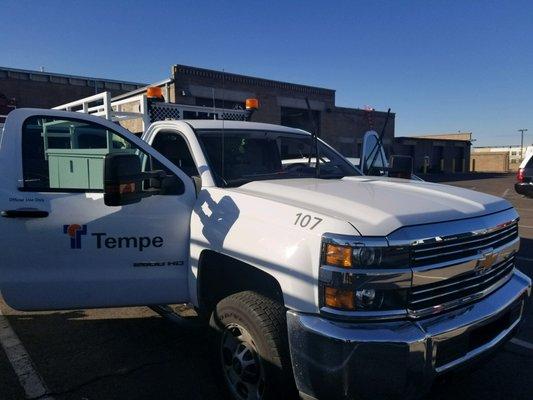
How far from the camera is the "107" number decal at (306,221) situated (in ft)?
7.38

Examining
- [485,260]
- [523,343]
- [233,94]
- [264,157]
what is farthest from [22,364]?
[233,94]

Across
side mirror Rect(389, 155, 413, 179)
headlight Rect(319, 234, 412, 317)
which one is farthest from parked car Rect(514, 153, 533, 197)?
headlight Rect(319, 234, 412, 317)

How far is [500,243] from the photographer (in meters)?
2.71

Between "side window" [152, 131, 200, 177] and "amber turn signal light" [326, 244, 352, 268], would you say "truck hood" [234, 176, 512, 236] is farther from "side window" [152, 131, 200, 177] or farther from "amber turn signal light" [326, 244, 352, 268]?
"side window" [152, 131, 200, 177]

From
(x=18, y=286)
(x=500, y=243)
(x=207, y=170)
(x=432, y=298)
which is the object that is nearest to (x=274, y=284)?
(x=432, y=298)

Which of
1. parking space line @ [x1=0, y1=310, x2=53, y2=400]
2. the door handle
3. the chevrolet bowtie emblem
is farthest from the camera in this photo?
parking space line @ [x1=0, y1=310, x2=53, y2=400]

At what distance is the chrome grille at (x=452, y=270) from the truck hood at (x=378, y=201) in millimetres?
135

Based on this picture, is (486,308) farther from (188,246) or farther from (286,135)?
(286,135)

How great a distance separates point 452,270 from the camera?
2.32m

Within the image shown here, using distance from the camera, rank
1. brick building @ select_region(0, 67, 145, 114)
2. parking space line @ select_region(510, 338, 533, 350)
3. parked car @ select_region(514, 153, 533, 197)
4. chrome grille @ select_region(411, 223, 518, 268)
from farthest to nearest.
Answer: brick building @ select_region(0, 67, 145, 114) < parked car @ select_region(514, 153, 533, 197) < parking space line @ select_region(510, 338, 533, 350) < chrome grille @ select_region(411, 223, 518, 268)

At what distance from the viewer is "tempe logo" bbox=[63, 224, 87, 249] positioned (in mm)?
2912

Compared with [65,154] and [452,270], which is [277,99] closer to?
[65,154]

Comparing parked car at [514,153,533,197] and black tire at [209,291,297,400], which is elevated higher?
parked car at [514,153,533,197]

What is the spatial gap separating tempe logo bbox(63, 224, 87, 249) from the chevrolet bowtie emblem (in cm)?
249
